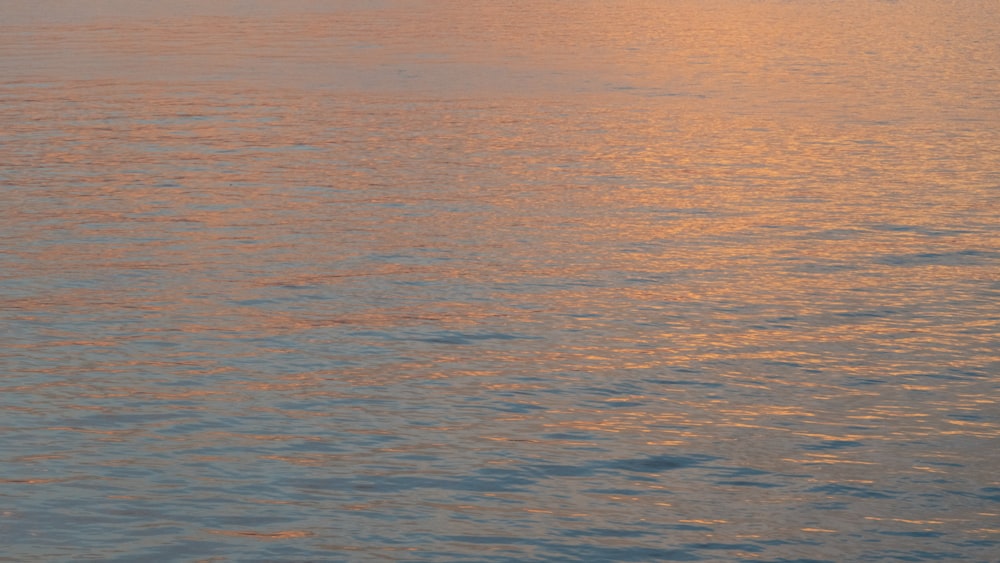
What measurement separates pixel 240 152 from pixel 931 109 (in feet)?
28.4

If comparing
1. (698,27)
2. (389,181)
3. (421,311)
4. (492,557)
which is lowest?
(492,557)

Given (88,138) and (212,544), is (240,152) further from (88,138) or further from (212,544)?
(212,544)

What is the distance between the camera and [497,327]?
8.54 metres

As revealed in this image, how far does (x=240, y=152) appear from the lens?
48.3 feet

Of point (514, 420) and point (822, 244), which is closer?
point (514, 420)

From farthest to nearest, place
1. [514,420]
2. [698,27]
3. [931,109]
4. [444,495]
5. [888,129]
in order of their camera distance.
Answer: [698,27] < [931,109] < [888,129] < [514,420] < [444,495]

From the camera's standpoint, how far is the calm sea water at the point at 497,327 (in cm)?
586

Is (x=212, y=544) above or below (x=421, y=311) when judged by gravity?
below

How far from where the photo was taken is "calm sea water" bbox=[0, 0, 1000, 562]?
19.2 feet

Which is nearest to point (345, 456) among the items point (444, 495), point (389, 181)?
point (444, 495)

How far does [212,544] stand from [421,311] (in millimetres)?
3499

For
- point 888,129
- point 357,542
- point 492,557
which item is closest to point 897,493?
point 492,557

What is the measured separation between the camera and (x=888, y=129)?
53.5ft

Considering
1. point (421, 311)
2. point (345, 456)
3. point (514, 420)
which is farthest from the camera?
point (421, 311)
